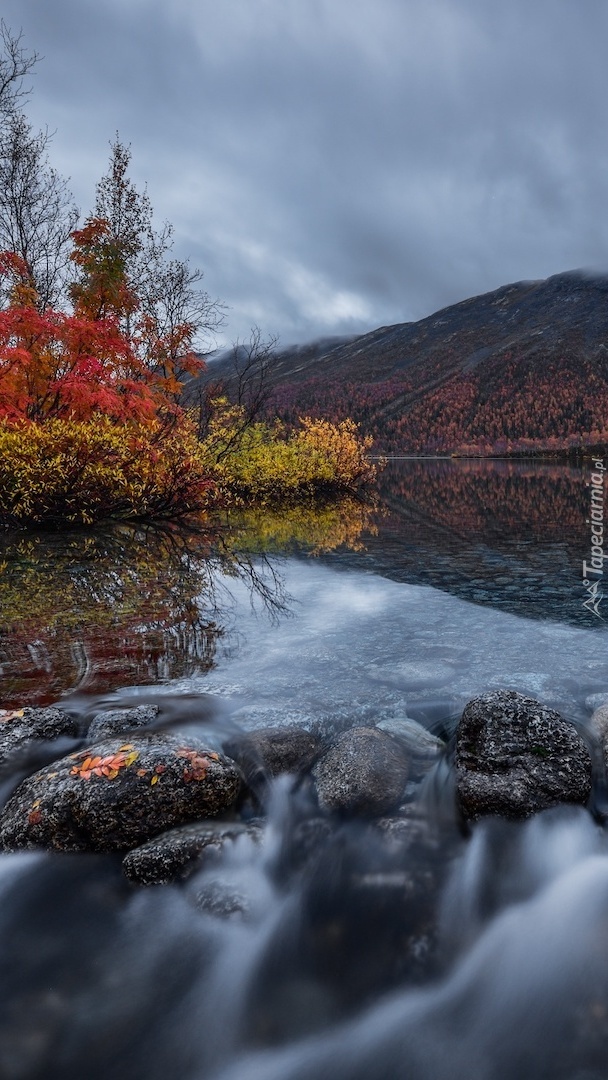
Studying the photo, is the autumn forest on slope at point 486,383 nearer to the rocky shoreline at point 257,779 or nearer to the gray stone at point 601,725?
the gray stone at point 601,725

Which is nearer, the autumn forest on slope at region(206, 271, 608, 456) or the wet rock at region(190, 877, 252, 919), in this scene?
the wet rock at region(190, 877, 252, 919)

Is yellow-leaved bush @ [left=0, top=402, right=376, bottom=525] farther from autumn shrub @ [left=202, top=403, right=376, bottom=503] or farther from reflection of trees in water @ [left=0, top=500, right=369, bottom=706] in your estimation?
reflection of trees in water @ [left=0, top=500, right=369, bottom=706]

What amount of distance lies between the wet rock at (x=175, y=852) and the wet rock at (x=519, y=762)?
4.05 feet

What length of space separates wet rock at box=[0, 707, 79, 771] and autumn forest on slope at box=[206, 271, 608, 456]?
210ft

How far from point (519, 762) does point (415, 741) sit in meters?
0.68

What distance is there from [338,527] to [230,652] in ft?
28.1

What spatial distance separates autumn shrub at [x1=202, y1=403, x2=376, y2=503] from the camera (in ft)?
60.3

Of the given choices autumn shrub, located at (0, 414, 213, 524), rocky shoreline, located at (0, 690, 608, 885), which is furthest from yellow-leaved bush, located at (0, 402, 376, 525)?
rocky shoreline, located at (0, 690, 608, 885)

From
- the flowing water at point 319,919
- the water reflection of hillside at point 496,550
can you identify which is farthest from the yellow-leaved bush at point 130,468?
the flowing water at point 319,919

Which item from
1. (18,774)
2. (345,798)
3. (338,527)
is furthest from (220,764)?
(338,527)

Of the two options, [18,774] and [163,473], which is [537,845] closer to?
[18,774]

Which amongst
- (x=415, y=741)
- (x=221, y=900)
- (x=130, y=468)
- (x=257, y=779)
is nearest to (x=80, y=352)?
(x=130, y=468)

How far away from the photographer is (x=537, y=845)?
10.0ft

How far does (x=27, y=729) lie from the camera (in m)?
3.71
